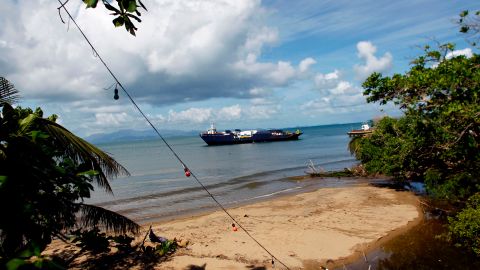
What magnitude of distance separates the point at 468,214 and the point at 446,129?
440 cm

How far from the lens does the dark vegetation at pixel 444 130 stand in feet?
37.7

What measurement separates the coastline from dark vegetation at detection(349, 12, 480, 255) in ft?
5.67

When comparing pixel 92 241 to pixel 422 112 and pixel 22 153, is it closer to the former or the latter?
pixel 22 153

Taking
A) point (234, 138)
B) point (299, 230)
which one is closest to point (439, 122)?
point (299, 230)

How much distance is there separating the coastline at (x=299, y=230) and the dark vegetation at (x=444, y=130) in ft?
5.67

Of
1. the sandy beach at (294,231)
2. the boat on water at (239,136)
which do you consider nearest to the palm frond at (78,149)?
the sandy beach at (294,231)

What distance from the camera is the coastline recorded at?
10.3m

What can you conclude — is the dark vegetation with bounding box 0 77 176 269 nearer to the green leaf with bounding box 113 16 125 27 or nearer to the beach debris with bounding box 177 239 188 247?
the green leaf with bounding box 113 16 125 27

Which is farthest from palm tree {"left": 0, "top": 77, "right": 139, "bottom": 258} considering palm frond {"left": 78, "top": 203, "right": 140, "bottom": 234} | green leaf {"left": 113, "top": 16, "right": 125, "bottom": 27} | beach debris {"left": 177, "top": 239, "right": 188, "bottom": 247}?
beach debris {"left": 177, "top": 239, "right": 188, "bottom": 247}

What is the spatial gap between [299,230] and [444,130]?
657cm

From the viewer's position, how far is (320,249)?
36.2 feet

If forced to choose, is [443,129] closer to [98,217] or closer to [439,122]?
[439,122]

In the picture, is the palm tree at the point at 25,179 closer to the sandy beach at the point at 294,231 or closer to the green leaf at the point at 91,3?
the green leaf at the point at 91,3

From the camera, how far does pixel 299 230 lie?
1299 centimetres
